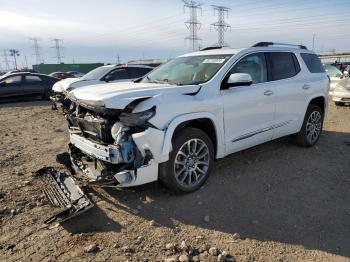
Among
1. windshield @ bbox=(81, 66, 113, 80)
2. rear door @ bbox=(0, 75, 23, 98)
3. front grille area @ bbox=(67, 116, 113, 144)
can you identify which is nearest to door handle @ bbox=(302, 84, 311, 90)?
front grille area @ bbox=(67, 116, 113, 144)

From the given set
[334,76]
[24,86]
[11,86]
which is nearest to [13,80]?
[11,86]

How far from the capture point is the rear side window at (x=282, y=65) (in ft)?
18.8

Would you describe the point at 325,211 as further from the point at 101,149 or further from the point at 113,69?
the point at 113,69

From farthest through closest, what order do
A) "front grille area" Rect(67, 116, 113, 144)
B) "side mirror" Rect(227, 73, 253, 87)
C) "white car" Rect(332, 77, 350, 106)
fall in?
"white car" Rect(332, 77, 350, 106), "side mirror" Rect(227, 73, 253, 87), "front grille area" Rect(67, 116, 113, 144)

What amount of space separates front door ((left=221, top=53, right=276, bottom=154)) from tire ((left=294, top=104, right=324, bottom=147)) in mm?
1246

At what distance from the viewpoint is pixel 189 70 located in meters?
5.26

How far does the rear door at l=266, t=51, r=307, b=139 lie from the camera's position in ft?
18.8

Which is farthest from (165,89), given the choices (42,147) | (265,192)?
(42,147)

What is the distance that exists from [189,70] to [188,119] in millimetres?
1243

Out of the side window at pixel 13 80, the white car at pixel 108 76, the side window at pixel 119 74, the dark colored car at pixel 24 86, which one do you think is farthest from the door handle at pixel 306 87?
the side window at pixel 13 80

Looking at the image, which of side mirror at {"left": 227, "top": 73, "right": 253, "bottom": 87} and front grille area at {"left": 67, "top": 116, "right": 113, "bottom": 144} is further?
side mirror at {"left": 227, "top": 73, "right": 253, "bottom": 87}

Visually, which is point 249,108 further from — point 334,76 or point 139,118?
point 334,76

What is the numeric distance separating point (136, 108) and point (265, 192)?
6.81ft

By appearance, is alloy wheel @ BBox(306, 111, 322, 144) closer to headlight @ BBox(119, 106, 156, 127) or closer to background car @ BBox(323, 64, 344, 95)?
headlight @ BBox(119, 106, 156, 127)
